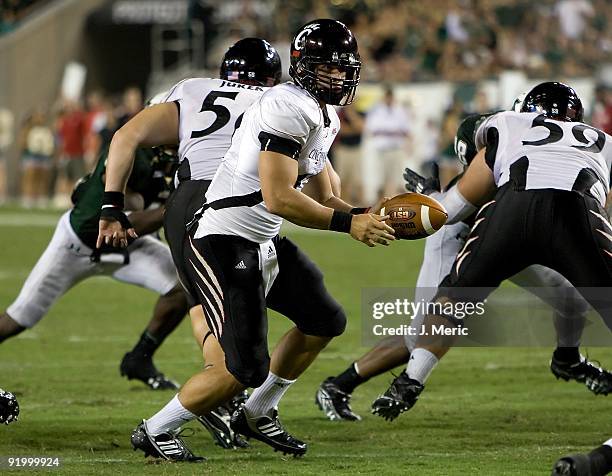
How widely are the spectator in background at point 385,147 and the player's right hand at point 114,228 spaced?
1237 centimetres

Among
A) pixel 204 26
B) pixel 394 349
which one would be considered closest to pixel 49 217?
pixel 204 26

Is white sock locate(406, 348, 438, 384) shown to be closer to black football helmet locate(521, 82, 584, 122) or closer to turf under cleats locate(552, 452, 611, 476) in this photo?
black football helmet locate(521, 82, 584, 122)

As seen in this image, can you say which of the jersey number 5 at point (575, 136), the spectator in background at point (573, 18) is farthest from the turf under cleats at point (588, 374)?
the spectator in background at point (573, 18)

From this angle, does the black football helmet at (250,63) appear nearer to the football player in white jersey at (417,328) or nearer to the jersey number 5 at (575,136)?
the football player in white jersey at (417,328)

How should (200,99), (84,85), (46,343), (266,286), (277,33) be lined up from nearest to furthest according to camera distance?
(266,286) → (200,99) → (46,343) → (277,33) → (84,85)

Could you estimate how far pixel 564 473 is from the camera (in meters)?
4.11

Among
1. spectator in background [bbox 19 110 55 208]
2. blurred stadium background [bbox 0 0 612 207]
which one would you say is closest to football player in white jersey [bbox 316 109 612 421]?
blurred stadium background [bbox 0 0 612 207]

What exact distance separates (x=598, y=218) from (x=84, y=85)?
68.2ft

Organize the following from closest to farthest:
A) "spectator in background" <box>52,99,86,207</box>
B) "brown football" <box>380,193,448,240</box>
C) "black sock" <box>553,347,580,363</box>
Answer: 1. "brown football" <box>380,193,448,240</box>
2. "black sock" <box>553,347,580,363</box>
3. "spectator in background" <box>52,99,86,207</box>

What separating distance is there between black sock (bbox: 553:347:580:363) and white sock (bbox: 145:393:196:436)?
2.12m

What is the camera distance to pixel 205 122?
18.0ft

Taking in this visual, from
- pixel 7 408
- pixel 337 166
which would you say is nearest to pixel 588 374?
pixel 7 408

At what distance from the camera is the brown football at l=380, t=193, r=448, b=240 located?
4789 mm

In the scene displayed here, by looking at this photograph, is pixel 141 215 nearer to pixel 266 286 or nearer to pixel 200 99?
pixel 200 99
